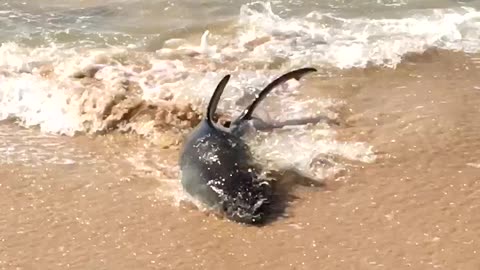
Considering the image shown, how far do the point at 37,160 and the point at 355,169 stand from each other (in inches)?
70.0

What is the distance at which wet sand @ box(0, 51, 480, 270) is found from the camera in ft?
12.5

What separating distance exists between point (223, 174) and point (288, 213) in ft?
1.31

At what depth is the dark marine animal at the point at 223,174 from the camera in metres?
3.97

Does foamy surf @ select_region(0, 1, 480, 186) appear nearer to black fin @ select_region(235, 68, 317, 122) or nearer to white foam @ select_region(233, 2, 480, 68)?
white foam @ select_region(233, 2, 480, 68)

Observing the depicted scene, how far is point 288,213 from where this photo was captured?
4168mm

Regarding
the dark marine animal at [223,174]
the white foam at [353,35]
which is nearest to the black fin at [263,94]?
the dark marine animal at [223,174]

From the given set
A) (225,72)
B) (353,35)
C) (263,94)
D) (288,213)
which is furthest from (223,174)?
(353,35)

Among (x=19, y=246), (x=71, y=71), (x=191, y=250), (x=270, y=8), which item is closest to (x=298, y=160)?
(x=191, y=250)

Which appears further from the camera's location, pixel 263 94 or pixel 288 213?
pixel 263 94

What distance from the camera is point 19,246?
3.90 metres

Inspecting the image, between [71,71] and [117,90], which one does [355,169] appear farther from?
[71,71]

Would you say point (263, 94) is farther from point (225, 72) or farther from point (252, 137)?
point (225, 72)

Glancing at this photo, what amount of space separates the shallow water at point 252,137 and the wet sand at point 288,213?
0.4 inches

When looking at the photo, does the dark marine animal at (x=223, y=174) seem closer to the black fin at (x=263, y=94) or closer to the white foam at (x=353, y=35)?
the black fin at (x=263, y=94)
